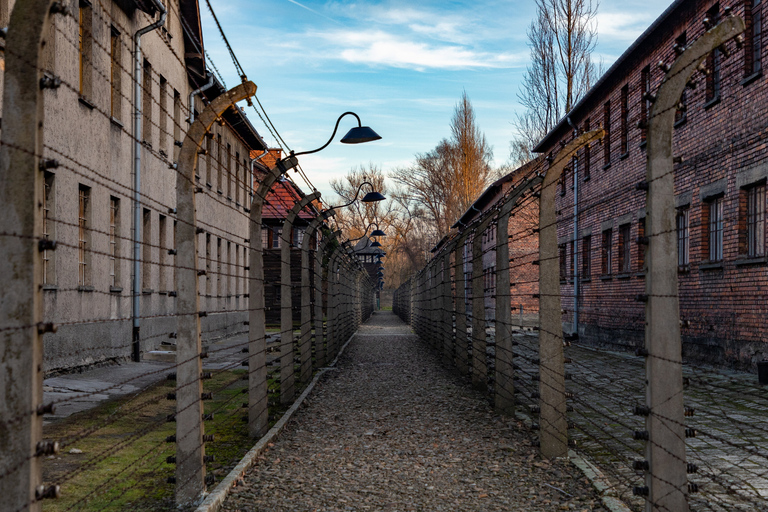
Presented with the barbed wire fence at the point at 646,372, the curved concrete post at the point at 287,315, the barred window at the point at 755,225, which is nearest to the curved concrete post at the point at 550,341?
the barbed wire fence at the point at 646,372

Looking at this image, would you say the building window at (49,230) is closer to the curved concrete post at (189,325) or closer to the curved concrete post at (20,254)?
the curved concrete post at (189,325)

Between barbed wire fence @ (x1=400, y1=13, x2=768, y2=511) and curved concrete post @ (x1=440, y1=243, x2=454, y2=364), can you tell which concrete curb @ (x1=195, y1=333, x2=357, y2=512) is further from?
curved concrete post @ (x1=440, y1=243, x2=454, y2=364)

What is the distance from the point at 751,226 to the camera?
1480cm

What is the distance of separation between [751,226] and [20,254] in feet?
46.6

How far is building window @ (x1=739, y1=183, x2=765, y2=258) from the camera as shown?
1429cm

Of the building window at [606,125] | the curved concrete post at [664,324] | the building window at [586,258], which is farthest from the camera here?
the building window at [586,258]

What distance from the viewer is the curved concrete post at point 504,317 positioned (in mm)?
8141

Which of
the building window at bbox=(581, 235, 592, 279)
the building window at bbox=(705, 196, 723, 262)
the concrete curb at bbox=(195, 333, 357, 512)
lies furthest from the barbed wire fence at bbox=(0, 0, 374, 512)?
the building window at bbox=(581, 235, 592, 279)

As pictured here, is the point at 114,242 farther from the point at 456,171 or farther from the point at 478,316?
the point at 456,171

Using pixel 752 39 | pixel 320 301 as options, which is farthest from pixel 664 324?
pixel 752 39

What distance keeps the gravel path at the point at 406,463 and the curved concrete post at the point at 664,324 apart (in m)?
0.89

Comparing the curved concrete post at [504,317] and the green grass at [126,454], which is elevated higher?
the curved concrete post at [504,317]

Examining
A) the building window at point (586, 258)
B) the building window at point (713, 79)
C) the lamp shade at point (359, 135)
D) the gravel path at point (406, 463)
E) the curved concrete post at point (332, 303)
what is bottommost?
the gravel path at point (406, 463)

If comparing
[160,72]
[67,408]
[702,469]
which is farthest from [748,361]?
[160,72]
